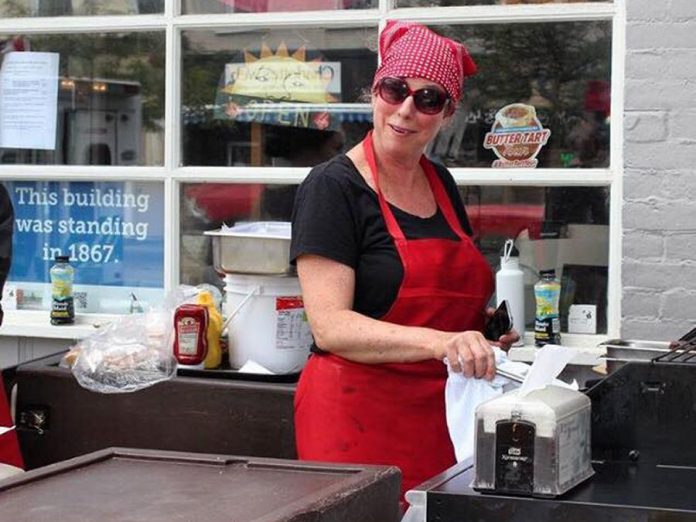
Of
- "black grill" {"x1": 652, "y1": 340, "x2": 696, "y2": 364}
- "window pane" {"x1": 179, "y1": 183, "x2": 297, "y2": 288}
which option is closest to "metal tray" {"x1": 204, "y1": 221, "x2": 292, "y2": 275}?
"window pane" {"x1": 179, "y1": 183, "x2": 297, "y2": 288}

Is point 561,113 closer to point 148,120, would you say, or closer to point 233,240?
point 233,240

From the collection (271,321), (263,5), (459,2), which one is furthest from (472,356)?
(263,5)

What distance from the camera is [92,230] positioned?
5418 mm

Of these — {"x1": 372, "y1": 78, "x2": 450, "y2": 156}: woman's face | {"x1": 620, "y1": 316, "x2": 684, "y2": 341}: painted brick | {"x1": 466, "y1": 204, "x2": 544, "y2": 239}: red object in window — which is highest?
{"x1": 372, "y1": 78, "x2": 450, "y2": 156}: woman's face

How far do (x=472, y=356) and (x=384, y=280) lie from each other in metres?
0.45

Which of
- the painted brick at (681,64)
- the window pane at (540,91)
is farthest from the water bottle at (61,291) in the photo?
the painted brick at (681,64)

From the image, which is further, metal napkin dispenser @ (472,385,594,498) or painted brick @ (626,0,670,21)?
painted brick @ (626,0,670,21)

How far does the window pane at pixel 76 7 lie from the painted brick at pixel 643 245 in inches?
87.5

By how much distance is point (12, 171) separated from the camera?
546 cm

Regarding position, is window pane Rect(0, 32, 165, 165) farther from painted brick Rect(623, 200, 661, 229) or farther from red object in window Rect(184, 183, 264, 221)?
painted brick Rect(623, 200, 661, 229)

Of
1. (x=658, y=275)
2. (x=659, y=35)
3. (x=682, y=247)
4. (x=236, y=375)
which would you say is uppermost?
(x=659, y=35)

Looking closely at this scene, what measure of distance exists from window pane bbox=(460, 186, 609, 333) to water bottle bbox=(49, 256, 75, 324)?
1.73 metres

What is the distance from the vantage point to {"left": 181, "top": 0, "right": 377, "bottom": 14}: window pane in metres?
5.00

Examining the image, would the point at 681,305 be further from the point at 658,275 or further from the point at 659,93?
the point at 659,93
